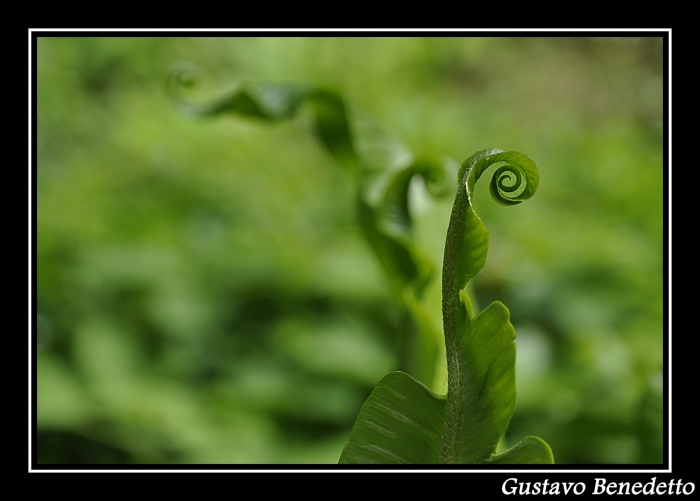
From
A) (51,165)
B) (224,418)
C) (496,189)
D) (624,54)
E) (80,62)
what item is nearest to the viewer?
(496,189)

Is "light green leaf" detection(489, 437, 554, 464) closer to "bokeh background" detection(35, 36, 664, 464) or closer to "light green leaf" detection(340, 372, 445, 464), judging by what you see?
"light green leaf" detection(340, 372, 445, 464)

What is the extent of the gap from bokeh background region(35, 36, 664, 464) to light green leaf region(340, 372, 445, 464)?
0.16m

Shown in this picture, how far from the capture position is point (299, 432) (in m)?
0.95

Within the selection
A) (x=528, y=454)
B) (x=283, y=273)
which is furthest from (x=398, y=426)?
(x=283, y=273)

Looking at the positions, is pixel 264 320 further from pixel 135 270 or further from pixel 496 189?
pixel 496 189

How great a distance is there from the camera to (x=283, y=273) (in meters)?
1.09

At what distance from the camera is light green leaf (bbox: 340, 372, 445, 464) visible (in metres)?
0.29

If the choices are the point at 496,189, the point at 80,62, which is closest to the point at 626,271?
the point at 496,189

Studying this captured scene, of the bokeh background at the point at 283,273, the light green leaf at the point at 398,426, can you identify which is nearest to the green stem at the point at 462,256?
the light green leaf at the point at 398,426

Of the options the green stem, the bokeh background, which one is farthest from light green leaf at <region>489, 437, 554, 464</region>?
the bokeh background

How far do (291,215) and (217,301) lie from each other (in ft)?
0.79

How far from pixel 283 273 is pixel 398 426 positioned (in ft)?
2.64

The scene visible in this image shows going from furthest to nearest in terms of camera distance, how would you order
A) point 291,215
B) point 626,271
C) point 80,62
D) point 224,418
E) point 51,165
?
point 80,62
point 51,165
point 291,215
point 626,271
point 224,418
